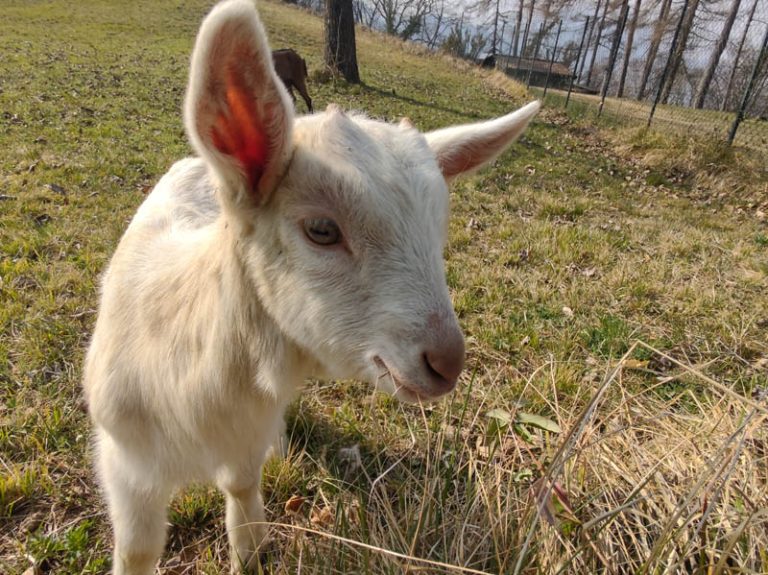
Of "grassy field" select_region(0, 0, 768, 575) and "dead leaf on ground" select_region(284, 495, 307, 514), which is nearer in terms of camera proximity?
"grassy field" select_region(0, 0, 768, 575)

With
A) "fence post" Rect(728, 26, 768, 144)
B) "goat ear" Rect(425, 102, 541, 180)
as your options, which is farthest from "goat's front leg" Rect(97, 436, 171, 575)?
"fence post" Rect(728, 26, 768, 144)

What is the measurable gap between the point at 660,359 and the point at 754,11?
17083 mm

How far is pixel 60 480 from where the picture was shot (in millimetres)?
2473

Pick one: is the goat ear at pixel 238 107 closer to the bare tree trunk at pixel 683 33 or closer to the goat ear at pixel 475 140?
the goat ear at pixel 475 140

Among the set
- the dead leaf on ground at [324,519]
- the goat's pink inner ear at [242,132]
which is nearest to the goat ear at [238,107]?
the goat's pink inner ear at [242,132]

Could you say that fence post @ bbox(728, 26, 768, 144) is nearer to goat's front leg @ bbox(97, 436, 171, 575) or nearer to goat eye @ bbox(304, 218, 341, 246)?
goat eye @ bbox(304, 218, 341, 246)

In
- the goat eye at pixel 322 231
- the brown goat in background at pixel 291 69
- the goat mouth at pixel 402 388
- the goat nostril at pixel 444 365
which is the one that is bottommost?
the brown goat in background at pixel 291 69

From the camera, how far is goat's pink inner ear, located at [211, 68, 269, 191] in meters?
1.33

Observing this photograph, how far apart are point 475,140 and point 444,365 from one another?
0.95 meters

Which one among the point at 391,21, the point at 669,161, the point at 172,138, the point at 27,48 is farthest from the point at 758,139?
the point at 391,21

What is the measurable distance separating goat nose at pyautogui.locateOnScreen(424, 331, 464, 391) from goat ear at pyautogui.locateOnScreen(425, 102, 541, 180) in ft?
2.78

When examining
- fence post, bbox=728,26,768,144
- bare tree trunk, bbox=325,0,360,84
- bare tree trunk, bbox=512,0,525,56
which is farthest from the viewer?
bare tree trunk, bbox=512,0,525,56

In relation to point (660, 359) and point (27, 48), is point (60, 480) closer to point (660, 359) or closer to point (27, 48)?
point (660, 359)

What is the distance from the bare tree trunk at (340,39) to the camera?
14.4m
